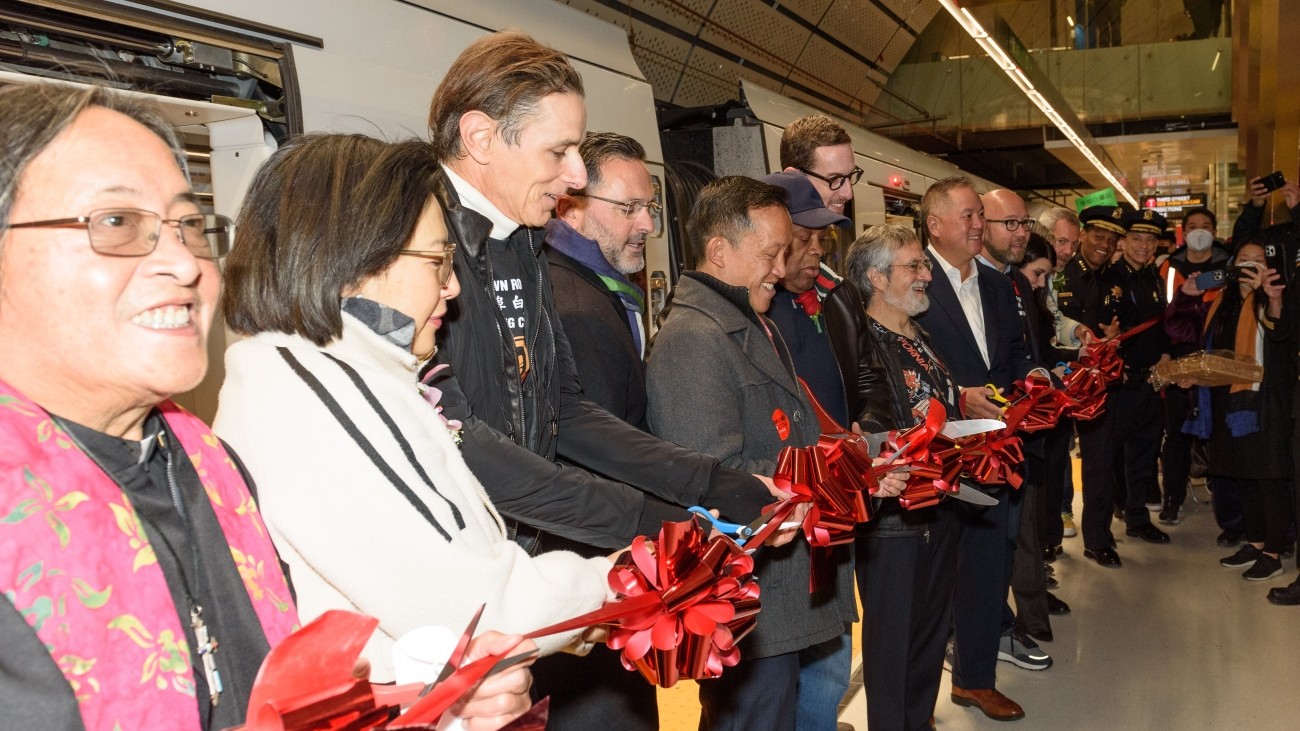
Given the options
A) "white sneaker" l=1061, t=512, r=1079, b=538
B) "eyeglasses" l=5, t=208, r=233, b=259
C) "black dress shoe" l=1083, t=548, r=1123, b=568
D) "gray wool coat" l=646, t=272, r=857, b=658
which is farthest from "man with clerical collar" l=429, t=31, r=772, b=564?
"white sneaker" l=1061, t=512, r=1079, b=538

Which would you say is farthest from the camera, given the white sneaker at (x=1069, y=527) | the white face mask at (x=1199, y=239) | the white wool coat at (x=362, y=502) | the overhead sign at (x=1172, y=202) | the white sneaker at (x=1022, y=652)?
the overhead sign at (x=1172, y=202)

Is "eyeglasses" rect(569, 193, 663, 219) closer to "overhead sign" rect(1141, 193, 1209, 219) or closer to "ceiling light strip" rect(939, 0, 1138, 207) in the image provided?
"ceiling light strip" rect(939, 0, 1138, 207)

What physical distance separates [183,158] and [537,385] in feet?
3.17

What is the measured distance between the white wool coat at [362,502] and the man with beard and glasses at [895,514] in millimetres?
2146

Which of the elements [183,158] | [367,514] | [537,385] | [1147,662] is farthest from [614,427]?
[1147,662]

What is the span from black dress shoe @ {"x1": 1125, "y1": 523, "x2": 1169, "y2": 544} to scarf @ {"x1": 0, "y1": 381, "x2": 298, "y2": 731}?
7777 millimetres

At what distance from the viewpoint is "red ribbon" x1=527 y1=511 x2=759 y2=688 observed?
68.3 inches

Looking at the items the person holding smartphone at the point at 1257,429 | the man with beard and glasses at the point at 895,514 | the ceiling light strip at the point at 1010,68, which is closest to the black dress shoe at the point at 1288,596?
the person holding smartphone at the point at 1257,429

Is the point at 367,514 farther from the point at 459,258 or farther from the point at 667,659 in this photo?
the point at 459,258

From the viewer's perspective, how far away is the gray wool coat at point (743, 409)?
2.79m

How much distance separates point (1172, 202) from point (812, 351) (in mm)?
25265

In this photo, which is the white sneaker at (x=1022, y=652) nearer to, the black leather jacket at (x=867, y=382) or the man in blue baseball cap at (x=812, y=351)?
the black leather jacket at (x=867, y=382)

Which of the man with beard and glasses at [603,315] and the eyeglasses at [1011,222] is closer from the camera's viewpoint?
the man with beard and glasses at [603,315]

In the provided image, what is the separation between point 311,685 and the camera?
105cm
